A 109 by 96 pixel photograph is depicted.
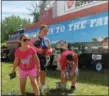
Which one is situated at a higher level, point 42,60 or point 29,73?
point 42,60

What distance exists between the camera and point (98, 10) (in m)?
15.0

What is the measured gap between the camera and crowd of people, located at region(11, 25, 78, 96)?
7.92 metres

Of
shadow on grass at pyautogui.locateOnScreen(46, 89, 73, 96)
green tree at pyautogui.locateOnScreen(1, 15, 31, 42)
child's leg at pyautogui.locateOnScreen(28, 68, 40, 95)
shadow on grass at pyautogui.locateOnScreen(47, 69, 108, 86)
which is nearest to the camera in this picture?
child's leg at pyautogui.locateOnScreen(28, 68, 40, 95)

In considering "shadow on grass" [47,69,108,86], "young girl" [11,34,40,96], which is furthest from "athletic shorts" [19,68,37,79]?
"shadow on grass" [47,69,108,86]

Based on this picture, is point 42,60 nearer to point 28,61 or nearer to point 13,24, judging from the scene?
A: point 28,61

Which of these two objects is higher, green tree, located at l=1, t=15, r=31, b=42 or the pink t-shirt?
green tree, located at l=1, t=15, r=31, b=42

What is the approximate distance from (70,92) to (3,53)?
2309cm

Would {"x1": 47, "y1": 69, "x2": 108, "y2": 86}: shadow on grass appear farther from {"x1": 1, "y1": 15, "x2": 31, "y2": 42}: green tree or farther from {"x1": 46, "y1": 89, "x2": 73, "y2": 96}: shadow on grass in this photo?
{"x1": 1, "y1": 15, "x2": 31, "y2": 42}: green tree

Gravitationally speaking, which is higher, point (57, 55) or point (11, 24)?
point (11, 24)

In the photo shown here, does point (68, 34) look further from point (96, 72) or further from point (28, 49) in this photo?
point (28, 49)

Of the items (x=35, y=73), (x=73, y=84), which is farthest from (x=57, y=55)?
(x=35, y=73)

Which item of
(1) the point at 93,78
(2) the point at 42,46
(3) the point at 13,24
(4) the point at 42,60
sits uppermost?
(3) the point at 13,24

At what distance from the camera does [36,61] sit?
25.8 ft

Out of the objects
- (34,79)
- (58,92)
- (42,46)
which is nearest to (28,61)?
(34,79)
